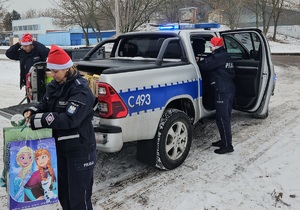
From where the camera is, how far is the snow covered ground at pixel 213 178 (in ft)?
11.1

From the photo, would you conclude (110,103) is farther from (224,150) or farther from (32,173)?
(224,150)

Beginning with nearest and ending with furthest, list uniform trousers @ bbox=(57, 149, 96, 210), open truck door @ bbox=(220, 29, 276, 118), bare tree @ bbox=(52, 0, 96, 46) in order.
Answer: uniform trousers @ bbox=(57, 149, 96, 210), open truck door @ bbox=(220, 29, 276, 118), bare tree @ bbox=(52, 0, 96, 46)

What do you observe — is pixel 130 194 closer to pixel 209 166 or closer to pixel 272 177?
pixel 209 166

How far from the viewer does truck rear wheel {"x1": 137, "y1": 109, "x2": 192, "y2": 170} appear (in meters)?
3.94

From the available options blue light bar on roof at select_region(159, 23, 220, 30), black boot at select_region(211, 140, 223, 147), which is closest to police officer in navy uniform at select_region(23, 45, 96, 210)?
black boot at select_region(211, 140, 223, 147)

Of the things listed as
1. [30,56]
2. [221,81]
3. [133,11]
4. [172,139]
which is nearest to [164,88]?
[172,139]

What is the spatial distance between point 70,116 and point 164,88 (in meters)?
1.74

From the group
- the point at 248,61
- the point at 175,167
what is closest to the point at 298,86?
the point at 248,61

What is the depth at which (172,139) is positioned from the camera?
4121 millimetres

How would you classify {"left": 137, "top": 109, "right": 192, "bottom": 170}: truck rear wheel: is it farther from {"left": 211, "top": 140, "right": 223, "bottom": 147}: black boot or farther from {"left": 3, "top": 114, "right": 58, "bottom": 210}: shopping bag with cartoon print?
{"left": 3, "top": 114, "right": 58, "bottom": 210}: shopping bag with cartoon print

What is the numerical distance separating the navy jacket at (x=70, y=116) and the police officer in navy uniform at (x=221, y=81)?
250 cm

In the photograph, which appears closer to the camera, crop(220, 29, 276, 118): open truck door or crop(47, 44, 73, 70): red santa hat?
crop(47, 44, 73, 70): red santa hat

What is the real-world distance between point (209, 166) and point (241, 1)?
32.4 meters

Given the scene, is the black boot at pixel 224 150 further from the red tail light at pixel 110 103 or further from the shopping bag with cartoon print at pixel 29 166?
the shopping bag with cartoon print at pixel 29 166
